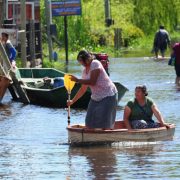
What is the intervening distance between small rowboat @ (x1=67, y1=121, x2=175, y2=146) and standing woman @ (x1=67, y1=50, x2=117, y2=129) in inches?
9.0

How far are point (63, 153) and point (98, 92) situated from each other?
3.76ft

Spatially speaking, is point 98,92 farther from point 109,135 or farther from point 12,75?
point 12,75

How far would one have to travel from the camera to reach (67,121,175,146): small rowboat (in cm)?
1631

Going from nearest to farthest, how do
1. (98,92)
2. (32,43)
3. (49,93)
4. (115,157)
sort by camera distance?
(115,157)
(98,92)
(49,93)
(32,43)

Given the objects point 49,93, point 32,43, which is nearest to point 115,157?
point 49,93

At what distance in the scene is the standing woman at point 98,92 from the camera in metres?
16.1

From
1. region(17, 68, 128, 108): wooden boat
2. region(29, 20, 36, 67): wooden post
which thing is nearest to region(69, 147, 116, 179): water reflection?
region(17, 68, 128, 108): wooden boat

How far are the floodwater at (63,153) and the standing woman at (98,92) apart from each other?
0.45 m

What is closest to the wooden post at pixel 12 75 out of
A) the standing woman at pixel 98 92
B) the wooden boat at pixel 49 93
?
the wooden boat at pixel 49 93

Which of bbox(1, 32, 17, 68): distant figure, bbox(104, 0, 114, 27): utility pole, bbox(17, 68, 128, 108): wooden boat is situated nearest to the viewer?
bbox(17, 68, 128, 108): wooden boat

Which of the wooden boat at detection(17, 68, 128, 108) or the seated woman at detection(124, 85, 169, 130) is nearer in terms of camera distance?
the seated woman at detection(124, 85, 169, 130)

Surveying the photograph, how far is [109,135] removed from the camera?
1639cm

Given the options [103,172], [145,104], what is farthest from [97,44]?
[103,172]

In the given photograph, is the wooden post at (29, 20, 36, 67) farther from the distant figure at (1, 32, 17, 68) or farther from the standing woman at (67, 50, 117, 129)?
the standing woman at (67, 50, 117, 129)
